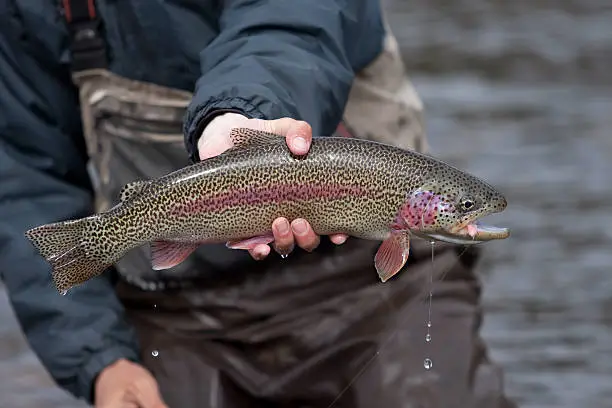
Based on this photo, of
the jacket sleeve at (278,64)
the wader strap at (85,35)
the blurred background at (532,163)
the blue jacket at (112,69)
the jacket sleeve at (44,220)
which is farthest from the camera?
the blurred background at (532,163)

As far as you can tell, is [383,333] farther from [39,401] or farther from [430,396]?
[39,401]

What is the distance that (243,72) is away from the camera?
2.83 m

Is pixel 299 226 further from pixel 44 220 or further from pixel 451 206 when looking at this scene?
pixel 44 220

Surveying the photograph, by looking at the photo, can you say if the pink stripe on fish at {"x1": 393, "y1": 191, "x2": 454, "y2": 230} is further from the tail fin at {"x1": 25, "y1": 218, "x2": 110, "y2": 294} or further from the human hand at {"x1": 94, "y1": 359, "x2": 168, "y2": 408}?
the human hand at {"x1": 94, "y1": 359, "x2": 168, "y2": 408}

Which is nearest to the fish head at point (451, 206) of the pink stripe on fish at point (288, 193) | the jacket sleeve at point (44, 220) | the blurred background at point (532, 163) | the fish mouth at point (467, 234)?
the fish mouth at point (467, 234)

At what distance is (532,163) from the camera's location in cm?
673

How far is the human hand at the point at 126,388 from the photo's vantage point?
135 inches

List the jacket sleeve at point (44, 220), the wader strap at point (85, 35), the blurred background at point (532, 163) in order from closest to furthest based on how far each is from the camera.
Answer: the wader strap at point (85, 35) → the jacket sleeve at point (44, 220) → the blurred background at point (532, 163)

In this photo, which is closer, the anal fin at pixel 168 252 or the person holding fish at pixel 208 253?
the anal fin at pixel 168 252

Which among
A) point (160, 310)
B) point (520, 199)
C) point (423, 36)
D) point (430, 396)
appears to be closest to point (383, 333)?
point (430, 396)

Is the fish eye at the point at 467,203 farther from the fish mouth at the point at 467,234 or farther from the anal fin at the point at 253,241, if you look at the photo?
the anal fin at the point at 253,241

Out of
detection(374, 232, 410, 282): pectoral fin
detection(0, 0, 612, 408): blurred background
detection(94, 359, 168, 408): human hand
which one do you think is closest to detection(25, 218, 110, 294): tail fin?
detection(374, 232, 410, 282): pectoral fin

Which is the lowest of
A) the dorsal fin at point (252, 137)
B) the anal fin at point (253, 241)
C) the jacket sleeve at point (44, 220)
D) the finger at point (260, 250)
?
the jacket sleeve at point (44, 220)

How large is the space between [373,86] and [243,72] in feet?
2.49
